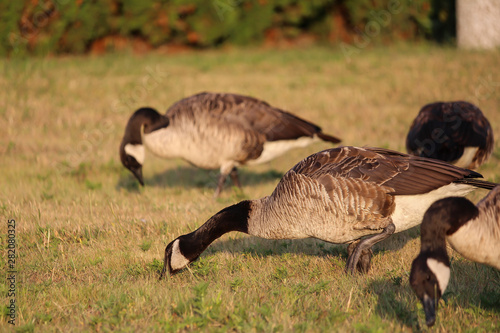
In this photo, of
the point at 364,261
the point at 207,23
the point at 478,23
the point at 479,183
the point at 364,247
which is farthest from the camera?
the point at 207,23

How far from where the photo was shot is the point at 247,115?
8.37 m

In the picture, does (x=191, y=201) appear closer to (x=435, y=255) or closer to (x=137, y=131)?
(x=137, y=131)

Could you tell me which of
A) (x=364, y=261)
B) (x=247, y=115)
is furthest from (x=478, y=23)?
(x=364, y=261)

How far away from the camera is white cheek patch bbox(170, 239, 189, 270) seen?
18.0 ft

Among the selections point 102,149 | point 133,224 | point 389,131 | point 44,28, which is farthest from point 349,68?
point 133,224

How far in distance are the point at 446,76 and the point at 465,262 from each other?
895 cm

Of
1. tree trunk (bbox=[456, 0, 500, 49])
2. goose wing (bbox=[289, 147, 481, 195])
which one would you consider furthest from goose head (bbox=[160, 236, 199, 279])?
tree trunk (bbox=[456, 0, 500, 49])

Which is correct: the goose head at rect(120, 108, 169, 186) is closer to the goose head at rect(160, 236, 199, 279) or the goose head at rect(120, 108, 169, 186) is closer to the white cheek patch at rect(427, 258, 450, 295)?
the goose head at rect(160, 236, 199, 279)

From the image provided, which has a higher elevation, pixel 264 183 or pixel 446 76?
pixel 446 76

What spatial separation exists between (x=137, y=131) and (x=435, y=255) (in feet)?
17.8

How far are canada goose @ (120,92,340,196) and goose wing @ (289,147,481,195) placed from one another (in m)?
2.69

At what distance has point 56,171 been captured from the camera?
9.45 metres

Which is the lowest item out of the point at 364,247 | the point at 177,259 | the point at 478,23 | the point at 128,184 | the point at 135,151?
the point at 128,184

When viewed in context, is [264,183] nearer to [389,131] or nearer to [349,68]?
[389,131]
